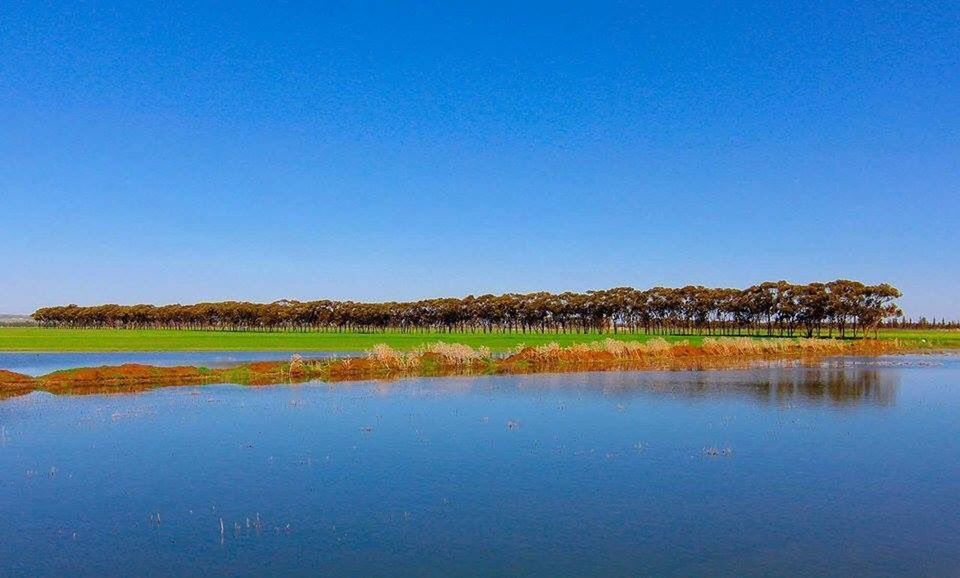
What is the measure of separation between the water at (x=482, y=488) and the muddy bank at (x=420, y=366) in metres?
9.50

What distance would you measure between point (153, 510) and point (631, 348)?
4903cm

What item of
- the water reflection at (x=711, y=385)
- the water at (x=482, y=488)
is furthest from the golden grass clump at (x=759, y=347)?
the water at (x=482, y=488)

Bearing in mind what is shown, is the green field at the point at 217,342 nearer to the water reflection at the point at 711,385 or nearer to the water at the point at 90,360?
the water at the point at 90,360

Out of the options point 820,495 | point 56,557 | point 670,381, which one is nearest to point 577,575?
point 820,495

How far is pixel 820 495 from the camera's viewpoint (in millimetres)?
14867

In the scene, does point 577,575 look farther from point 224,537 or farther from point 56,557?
point 56,557

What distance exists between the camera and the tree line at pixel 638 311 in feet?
384

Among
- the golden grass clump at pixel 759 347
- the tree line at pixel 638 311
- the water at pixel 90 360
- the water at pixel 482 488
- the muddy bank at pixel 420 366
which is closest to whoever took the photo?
the water at pixel 482 488

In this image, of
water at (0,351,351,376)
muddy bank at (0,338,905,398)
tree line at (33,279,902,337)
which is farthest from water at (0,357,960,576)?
tree line at (33,279,902,337)

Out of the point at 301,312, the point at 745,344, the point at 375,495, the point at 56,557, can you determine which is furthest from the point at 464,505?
the point at 301,312

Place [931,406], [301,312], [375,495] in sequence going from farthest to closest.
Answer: [301,312]
[931,406]
[375,495]

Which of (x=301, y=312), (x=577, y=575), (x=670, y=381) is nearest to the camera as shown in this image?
(x=577, y=575)

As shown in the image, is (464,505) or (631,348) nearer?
(464,505)

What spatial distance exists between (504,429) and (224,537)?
11.8 metres
